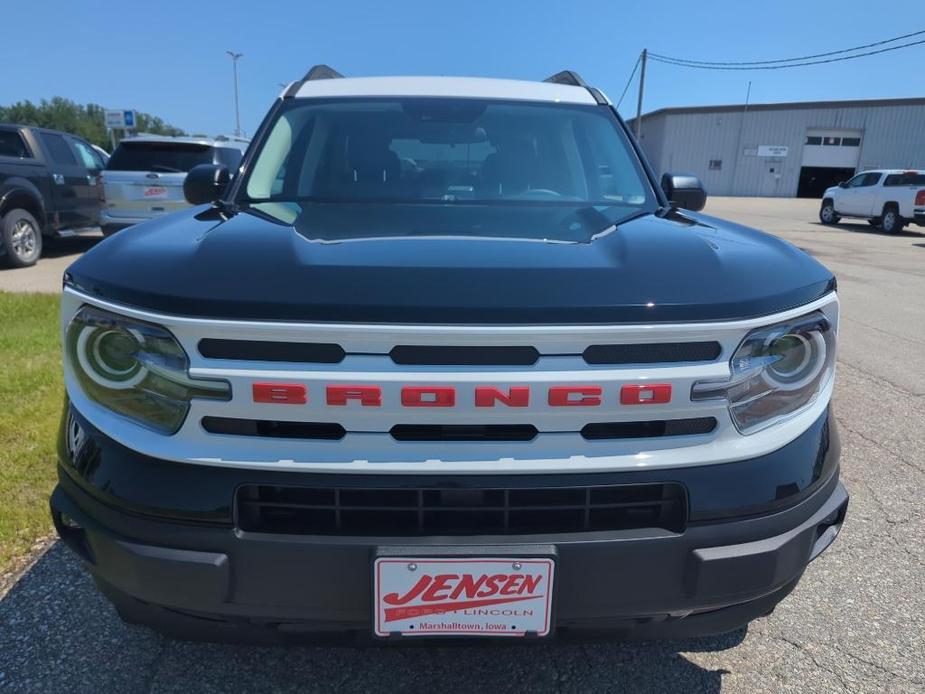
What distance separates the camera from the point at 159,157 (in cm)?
943

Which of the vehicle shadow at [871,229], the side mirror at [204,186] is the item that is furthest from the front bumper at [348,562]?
the vehicle shadow at [871,229]

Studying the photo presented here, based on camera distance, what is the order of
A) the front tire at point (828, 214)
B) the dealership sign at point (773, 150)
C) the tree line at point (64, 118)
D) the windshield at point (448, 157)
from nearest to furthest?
1. the windshield at point (448, 157)
2. the front tire at point (828, 214)
3. the dealership sign at point (773, 150)
4. the tree line at point (64, 118)

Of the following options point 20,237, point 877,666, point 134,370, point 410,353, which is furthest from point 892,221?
point 134,370

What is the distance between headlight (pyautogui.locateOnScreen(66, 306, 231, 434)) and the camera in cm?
141

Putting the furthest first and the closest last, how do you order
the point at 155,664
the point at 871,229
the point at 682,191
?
the point at 871,229, the point at 682,191, the point at 155,664

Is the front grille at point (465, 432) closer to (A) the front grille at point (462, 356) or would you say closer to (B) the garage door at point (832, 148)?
(A) the front grille at point (462, 356)

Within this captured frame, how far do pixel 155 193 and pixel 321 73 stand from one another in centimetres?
682

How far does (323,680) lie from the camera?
1.97m

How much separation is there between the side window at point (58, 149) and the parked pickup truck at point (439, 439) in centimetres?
1003

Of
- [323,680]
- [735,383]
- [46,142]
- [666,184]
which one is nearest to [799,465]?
[735,383]

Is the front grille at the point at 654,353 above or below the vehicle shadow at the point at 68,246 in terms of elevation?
above

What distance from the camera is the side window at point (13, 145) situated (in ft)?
30.6

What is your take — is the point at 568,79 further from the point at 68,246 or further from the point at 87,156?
the point at 68,246

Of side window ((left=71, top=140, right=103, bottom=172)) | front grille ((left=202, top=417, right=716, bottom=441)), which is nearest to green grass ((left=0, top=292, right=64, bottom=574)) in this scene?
front grille ((left=202, top=417, right=716, bottom=441))
